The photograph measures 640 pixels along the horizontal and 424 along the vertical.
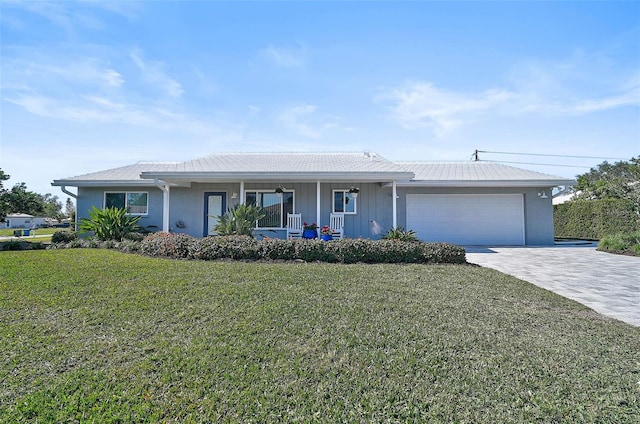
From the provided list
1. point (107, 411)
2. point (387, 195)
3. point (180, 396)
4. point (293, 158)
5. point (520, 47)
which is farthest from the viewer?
point (293, 158)

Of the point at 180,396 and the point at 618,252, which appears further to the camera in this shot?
the point at 618,252

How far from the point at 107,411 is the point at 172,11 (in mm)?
8380

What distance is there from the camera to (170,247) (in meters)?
8.10

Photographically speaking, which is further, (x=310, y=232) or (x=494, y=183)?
(x=494, y=183)

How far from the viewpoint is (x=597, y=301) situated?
518cm

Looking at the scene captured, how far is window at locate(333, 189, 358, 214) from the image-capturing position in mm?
12273

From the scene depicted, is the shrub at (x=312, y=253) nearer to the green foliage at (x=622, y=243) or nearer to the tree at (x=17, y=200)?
the green foliage at (x=622, y=243)

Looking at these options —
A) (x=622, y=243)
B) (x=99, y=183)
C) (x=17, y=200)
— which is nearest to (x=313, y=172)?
(x=99, y=183)

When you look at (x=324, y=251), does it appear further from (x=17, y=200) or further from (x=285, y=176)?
(x=17, y=200)

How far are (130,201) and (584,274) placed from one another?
1446 cm

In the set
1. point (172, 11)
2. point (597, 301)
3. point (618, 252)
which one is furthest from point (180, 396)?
point (618, 252)

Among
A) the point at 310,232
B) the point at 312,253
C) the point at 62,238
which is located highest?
the point at 310,232

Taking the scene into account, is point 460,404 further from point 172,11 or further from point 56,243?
point 56,243

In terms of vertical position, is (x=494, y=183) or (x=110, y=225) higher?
(x=494, y=183)
